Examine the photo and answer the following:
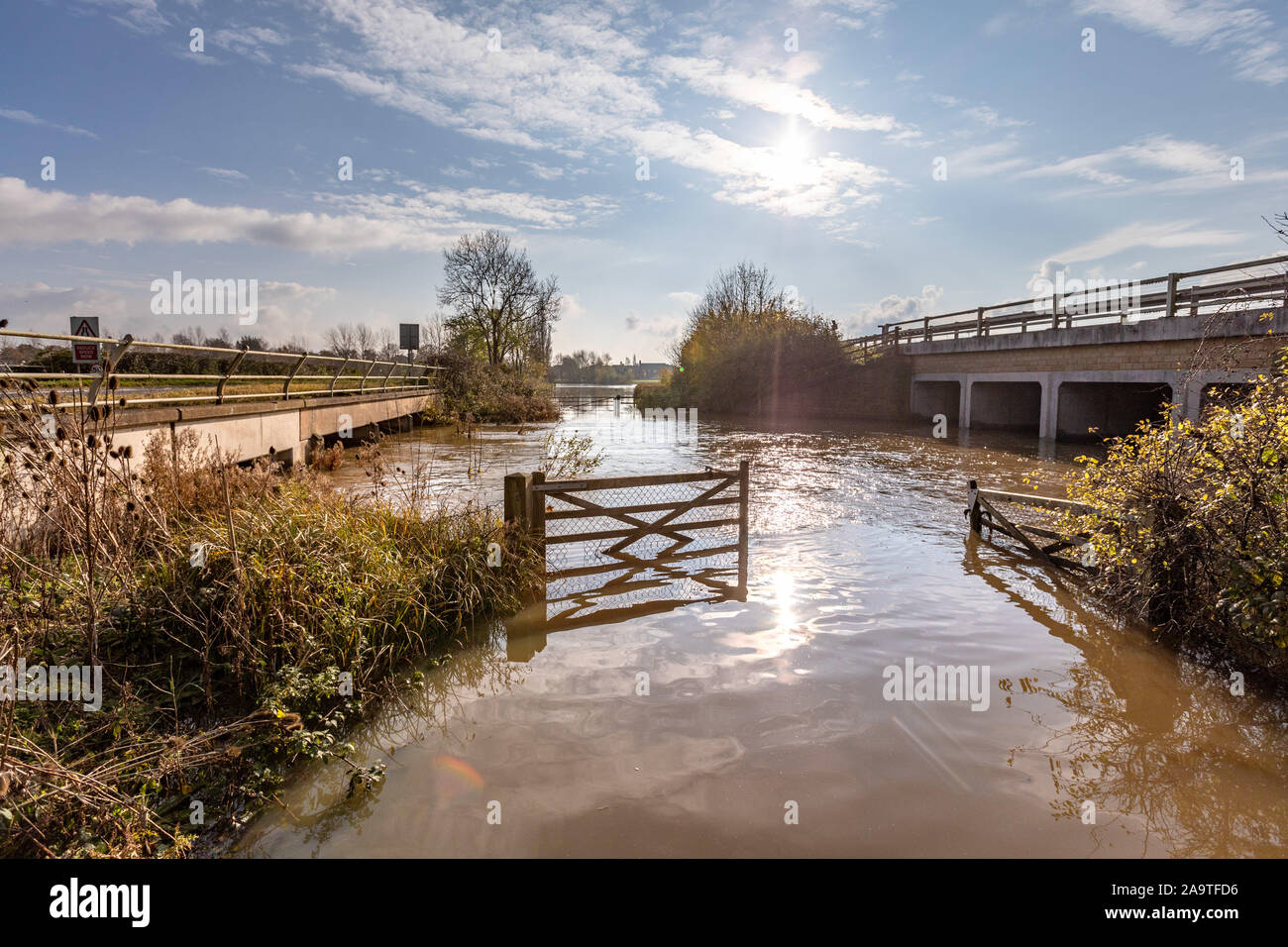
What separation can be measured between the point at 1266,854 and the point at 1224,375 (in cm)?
1680

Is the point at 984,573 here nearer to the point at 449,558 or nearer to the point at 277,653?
the point at 449,558

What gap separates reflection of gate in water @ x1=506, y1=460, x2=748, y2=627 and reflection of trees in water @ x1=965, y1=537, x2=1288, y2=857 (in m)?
3.56

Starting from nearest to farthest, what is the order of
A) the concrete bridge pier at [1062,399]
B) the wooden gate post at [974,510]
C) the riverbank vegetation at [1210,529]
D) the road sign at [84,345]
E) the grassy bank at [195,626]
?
the grassy bank at [195,626] < the riverbank vegetation at [1210,529] < the road sign at [84,345] < the wooden gate post at [974,510] < the concrete bridge pier at [1062,399]

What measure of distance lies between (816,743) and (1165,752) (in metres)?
2.27

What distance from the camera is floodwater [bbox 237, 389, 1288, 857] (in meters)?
3.71

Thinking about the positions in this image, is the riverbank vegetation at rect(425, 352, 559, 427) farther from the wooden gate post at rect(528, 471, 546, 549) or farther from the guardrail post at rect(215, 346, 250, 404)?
the wooden gate post at rect(528, 471, 546, 549)

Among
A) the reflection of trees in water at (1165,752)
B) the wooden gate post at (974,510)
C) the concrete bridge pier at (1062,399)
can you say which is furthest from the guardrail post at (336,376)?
the concrete bridge pier at (1062,399)

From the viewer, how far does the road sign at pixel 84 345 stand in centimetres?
747

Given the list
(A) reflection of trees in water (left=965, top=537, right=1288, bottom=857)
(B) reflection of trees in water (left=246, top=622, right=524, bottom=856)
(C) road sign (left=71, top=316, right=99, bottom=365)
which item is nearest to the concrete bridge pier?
(A) reflection of trees in water (left=965, top=537, right=1288, bottom=857)

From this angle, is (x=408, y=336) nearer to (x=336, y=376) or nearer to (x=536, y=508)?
(x=336, y=376)

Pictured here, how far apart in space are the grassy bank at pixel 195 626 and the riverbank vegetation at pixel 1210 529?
6.03 metres

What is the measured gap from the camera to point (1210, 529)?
5855 millimetres

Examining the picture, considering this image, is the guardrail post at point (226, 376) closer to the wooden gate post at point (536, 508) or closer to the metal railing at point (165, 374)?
the metal railing at point (165, 374)

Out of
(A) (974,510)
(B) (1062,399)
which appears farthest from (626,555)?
(B) (1062,399)
